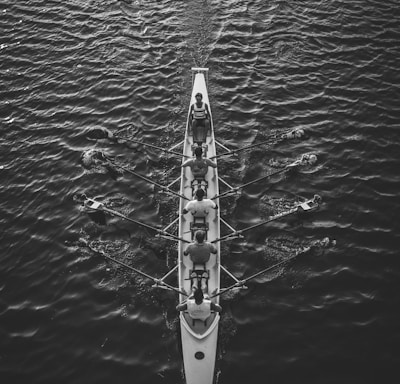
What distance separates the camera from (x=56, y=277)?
15.2 metres

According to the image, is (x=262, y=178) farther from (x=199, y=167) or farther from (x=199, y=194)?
(x=199, y=194)

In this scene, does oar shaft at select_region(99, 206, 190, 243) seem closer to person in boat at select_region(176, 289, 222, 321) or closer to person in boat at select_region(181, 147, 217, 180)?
person in boat at select_region(176, 289, 222, 321)

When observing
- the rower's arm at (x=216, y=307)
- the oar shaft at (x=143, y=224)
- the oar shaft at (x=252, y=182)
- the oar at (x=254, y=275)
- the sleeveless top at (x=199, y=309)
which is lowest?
the sleeveless top at (x=199, y=309)

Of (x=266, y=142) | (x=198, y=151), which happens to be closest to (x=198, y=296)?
(x=198, y=151)

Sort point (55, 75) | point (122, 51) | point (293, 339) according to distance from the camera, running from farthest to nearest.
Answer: point (122, 51)
point (55, 75)
point (293, 339)

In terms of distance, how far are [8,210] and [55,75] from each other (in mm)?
10843

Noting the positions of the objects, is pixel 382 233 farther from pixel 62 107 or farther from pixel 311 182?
pixel 62 107

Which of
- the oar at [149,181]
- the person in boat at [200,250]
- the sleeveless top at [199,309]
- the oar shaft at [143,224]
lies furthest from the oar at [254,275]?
the oar at [149,181]

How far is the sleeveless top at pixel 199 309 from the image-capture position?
1248 cm

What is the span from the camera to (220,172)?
18.7 meters

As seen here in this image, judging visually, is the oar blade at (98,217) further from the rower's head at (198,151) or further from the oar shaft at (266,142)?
the oar shaft at (266,142)

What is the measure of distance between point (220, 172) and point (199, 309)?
7.91m

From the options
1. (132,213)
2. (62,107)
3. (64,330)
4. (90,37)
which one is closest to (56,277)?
(64,330)

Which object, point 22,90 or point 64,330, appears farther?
point 22,90
